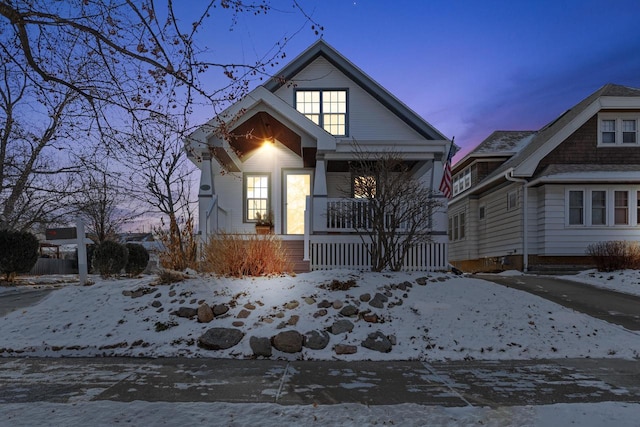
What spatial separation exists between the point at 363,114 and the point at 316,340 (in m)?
9.86

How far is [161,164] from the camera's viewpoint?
1161cm

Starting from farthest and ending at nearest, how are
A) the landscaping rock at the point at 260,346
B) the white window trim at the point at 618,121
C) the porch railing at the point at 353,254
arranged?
the white window trim at the point at 618,121 < the porch railing at the point at 353,254 < the landscaping rock at the point at 260,346

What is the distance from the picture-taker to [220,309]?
689 cm

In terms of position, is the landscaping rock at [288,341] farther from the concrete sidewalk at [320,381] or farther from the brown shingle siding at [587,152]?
the brown shingle siding at [587,152]

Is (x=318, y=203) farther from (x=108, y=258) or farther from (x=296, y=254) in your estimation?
(x=108, y=258)

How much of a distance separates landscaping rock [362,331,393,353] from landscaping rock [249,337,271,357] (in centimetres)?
137

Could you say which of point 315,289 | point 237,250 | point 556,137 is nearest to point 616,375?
point 315,289

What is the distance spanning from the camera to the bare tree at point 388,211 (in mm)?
9617

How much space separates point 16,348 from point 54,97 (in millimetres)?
3671

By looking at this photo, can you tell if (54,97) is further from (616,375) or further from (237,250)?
(616,375)

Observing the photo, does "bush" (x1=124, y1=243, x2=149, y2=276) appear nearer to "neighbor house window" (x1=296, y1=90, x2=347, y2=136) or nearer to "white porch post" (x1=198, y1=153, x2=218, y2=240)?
"white porch post" (x1=198, y1=153, x2=218, y2=240)

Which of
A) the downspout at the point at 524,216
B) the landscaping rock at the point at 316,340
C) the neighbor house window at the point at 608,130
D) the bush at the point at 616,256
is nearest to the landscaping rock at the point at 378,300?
the landscaping rock at the point at 316,340

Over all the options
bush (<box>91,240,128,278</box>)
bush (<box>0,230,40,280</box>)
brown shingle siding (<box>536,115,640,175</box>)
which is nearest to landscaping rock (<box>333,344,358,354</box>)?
bush (<box>91,240,128,278</box>)

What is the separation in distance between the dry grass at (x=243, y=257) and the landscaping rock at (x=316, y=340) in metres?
2.53
